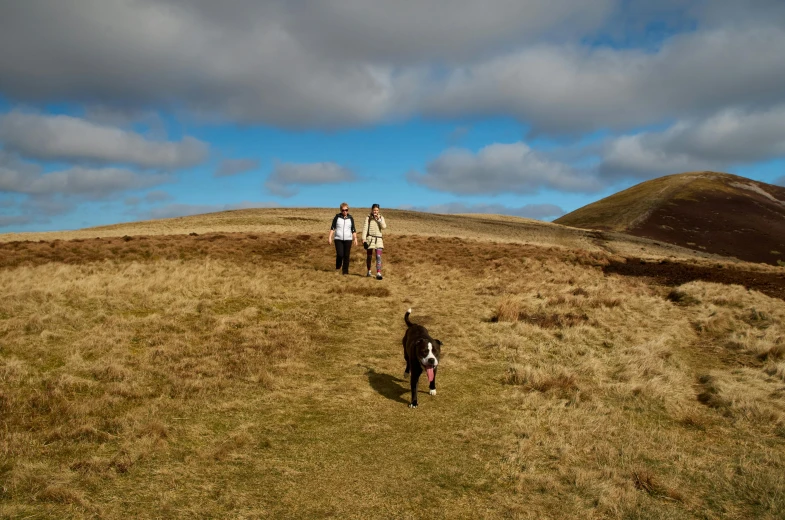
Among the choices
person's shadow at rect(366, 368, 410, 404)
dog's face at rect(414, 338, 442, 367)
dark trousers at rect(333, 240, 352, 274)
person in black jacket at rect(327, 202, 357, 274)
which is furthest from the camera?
dark trousers at rect(333, 240, 352, 274)

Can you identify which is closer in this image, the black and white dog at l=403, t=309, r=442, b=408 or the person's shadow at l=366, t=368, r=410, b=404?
the black and white dog at l=403, t=309, r=442, b=408

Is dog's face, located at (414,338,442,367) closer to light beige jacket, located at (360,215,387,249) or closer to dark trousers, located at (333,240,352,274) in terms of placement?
light beige jacket, located at (360,215,387,249)

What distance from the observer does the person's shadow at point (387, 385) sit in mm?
8812

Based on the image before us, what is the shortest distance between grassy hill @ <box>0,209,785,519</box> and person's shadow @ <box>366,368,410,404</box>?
0.05m

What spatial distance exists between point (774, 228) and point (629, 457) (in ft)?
319

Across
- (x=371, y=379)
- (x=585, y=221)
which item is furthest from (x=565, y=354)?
(x=585, y=221)

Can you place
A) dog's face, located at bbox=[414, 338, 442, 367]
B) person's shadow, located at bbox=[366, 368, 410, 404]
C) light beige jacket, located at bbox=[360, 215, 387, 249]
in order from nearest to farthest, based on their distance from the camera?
dog's face, located at bbox=[414, 338, 442, 367] < person's shadow, located at bbox=[366, 368, 410, 404] < light beige jacket, located at bbox=[360, 215, 387, 249]

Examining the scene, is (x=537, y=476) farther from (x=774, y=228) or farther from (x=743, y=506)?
(x=774, y=228)

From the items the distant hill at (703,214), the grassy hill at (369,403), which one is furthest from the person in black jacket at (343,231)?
the distant hill at (703,214)

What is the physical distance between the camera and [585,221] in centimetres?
9462

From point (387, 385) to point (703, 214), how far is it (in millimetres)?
98181

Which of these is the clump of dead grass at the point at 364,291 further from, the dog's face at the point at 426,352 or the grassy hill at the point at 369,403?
the dog's face at the point at 426,352

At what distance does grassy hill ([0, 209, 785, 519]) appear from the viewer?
221 inches

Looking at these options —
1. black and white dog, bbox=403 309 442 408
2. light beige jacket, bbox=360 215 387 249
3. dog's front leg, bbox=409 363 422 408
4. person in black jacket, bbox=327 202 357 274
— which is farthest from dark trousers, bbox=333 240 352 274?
dog's front leg, bbox=409 363 422 408
